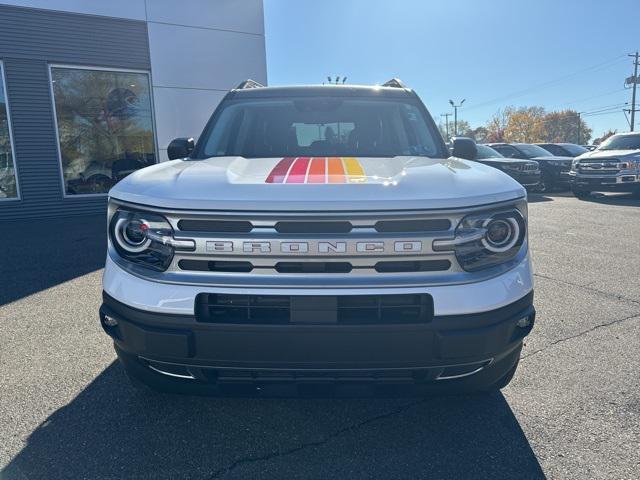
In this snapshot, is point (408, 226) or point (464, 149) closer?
point (408, 226)

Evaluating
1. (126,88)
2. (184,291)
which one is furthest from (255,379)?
(126,88)

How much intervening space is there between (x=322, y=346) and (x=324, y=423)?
816 millimetres

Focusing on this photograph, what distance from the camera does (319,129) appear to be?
10.5ft

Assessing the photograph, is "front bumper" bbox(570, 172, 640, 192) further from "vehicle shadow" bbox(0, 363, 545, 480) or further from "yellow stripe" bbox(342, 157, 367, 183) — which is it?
"yellow stripe" bbox(342, 157, 367, 183)

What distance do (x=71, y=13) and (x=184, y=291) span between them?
34.3 feet

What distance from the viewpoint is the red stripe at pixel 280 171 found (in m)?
1.96

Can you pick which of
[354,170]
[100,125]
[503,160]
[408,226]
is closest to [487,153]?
[503,160]

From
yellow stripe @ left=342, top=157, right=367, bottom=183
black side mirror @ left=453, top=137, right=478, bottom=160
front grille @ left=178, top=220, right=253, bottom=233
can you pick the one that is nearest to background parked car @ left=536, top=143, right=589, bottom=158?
black side mirror @ left=453, top=137, right=478, bottom=160

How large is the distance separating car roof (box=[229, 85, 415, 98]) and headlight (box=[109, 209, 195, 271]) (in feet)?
5.98

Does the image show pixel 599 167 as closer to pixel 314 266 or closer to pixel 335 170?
pixel 335 170

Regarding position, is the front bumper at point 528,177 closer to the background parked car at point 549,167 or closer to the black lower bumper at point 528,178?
the black lower bumper at point 528,178

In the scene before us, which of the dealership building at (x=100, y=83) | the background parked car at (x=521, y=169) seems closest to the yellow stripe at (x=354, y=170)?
the dealership building at (x=100, y=83)

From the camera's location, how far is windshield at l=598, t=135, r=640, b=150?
12.2 m

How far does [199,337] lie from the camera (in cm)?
176
